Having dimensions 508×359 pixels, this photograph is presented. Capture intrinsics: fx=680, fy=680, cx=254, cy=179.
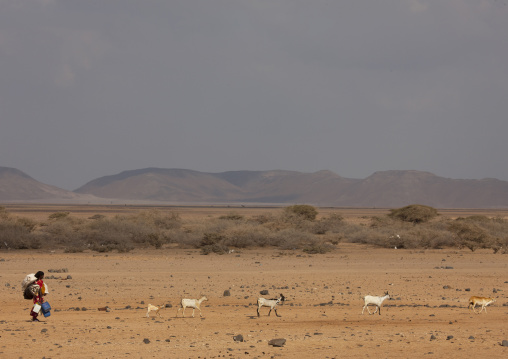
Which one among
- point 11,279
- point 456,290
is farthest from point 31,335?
point 456,290

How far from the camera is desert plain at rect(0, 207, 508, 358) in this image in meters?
10.9

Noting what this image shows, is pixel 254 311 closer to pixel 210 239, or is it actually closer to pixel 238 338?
pixel 238 338

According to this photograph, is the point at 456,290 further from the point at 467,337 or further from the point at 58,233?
the point at 58,233

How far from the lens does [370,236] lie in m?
37.2

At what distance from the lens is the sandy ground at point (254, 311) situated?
10875 millimetres

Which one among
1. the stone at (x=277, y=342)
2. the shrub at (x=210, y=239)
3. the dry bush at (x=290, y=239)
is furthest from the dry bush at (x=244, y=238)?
the stone at (x=277, y=342)

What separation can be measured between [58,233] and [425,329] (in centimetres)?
2708

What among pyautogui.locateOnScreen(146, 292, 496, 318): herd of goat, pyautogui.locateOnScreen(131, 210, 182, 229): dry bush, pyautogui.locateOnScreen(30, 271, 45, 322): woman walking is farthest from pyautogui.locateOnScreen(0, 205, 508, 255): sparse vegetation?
pyautogui.locateOnScreen(30, 271, 45, 322): woman walking

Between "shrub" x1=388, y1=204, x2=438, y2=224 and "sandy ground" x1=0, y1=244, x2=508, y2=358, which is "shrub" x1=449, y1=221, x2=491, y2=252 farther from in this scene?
"shrub" x1=388, y1=204, x2=438, y2=224

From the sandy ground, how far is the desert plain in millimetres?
24

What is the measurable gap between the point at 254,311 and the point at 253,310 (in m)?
0.16

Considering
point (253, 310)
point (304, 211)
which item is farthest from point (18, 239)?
point (304, 211)

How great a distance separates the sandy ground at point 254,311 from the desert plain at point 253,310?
2 centimetres

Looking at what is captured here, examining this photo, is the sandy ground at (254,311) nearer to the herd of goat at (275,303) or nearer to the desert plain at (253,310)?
the desert plain at (253,310)
